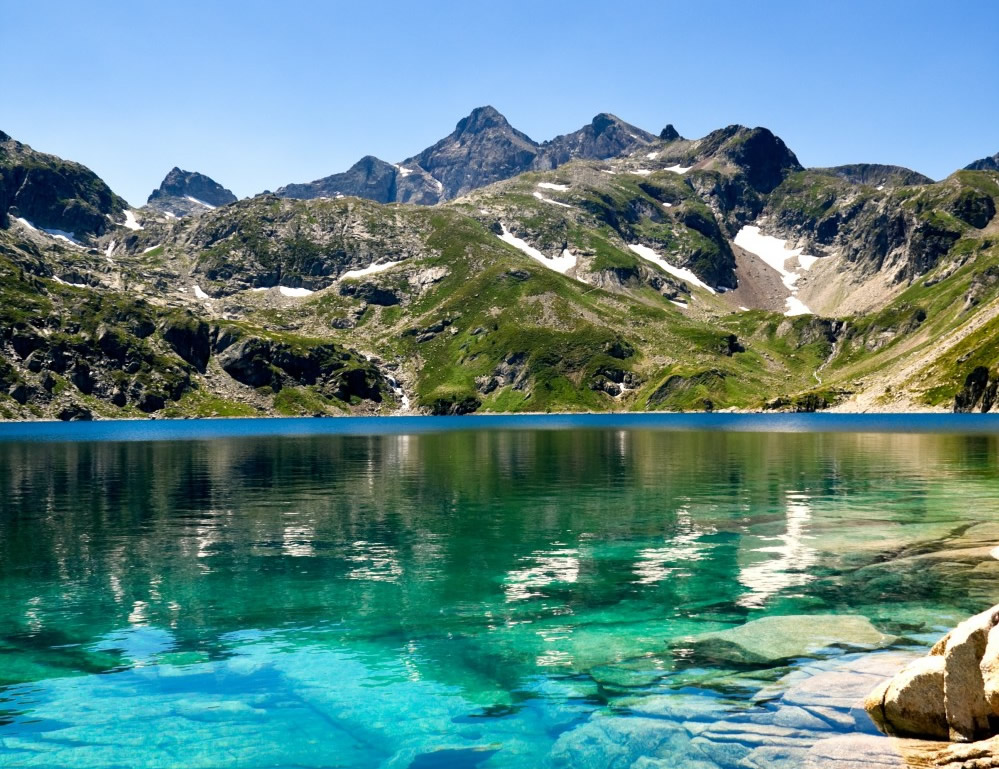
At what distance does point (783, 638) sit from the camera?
3188cm

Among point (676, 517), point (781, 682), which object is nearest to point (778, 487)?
point (676, 517)

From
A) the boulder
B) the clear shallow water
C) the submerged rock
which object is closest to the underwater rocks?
the boulder

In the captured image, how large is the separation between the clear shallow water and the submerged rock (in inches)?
37.6

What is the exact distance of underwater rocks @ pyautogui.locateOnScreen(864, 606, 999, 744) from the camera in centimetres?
2028

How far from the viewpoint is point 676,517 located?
67.5 m

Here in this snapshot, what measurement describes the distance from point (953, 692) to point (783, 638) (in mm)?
11143

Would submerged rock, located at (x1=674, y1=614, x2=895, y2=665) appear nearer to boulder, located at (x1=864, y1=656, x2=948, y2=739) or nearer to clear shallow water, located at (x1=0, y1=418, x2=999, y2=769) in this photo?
clear shallow water, located at (x1=0, y1=418, x2=999, y2=769)

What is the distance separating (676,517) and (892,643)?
121 ft

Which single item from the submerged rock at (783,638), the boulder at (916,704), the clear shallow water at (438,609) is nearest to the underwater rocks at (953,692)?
the boulder at (916,704)

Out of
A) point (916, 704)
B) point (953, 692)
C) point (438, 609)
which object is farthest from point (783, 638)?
point (438, 609)

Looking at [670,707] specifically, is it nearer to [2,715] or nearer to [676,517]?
[2,715]

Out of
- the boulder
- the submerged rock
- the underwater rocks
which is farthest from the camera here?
the submerged rock

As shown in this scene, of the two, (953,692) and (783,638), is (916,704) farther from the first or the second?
(783,638)

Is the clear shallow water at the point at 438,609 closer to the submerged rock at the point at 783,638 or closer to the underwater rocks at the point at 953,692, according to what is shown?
the submerged rock at the point at 783,638
